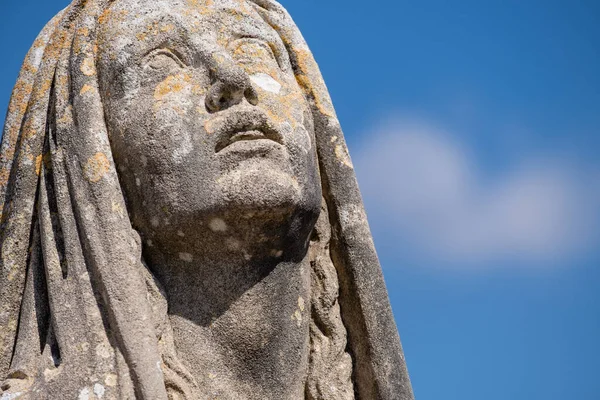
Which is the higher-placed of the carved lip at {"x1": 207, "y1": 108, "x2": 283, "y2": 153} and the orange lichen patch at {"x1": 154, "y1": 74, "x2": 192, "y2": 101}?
the orange lichen patch at {"x1": 154, "y1": 74, "x2": 192, "y2": 101}

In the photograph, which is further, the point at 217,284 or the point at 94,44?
the point at 94,44

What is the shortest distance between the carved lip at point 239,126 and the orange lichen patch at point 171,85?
0.86 feet

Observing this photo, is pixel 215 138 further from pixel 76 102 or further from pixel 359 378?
pixel 359 378

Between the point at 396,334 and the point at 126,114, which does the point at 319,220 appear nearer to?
the point at 396,334

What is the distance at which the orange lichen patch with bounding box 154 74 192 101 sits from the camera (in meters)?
5.12

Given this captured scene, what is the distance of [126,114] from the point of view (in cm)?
512

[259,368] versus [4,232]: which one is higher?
[4,232]

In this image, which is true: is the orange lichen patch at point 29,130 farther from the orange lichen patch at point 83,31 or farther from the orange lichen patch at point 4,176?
the orange lichen patch at point 83,31

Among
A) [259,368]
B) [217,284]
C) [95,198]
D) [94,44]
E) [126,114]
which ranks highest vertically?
[94,44]

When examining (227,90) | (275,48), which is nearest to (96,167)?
(227,90)

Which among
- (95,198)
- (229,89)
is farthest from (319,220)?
(95,198)

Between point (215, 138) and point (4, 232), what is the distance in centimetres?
108

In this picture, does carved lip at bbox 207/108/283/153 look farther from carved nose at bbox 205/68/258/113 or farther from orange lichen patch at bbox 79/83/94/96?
orange lichen patch at bbox 79/83/94/96

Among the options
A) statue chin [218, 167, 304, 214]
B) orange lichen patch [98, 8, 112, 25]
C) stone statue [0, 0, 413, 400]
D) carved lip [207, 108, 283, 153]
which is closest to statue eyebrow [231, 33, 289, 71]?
stone statue [0, 0, 413, 400]
